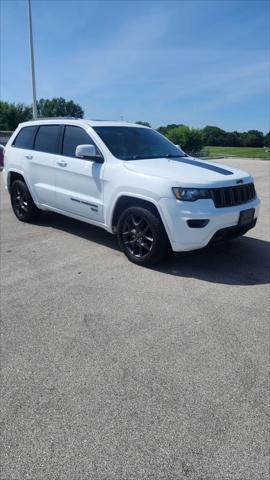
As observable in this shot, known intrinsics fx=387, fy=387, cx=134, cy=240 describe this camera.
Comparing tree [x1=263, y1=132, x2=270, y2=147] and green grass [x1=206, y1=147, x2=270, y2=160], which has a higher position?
tree [x1=263, y1=132, x2=270, y2=147]

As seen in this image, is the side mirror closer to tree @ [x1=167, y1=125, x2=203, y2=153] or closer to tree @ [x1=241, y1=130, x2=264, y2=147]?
tree @ [x1=167, y1=125, x2=203, y2=153]

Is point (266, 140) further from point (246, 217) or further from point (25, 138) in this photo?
point (246, 217)

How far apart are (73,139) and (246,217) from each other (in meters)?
2.69

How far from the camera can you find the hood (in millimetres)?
4312

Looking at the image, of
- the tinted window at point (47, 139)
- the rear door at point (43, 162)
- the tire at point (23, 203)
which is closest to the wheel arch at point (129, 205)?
the rear door at point (43, 162)

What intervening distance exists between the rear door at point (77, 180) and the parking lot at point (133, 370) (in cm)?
90

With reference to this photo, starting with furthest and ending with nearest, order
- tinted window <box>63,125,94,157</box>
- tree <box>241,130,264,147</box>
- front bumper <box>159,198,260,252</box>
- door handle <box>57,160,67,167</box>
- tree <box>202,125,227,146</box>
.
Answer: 1. tree <box>202,125,227,146</box>
2. tree <box>241,130,264,147</box>
3. door handle <box>57,160,67,167</box>
4. tinted window <box>63,125,94,157</box>
5. front bumper <box>159,198,260,252</box>

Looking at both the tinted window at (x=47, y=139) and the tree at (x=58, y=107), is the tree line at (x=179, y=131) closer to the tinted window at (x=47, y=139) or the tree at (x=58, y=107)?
the tree at (x=58, y=107)

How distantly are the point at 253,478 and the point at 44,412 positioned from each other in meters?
1.21

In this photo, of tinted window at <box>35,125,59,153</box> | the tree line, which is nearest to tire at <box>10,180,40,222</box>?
tinted window at <box>35,125,59,153</box>

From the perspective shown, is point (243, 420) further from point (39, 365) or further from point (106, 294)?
point (106, 294)

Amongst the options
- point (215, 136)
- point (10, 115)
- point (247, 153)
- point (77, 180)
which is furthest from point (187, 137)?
point (77, 180)

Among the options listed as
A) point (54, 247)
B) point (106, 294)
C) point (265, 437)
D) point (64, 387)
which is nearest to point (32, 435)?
point (64, 387)

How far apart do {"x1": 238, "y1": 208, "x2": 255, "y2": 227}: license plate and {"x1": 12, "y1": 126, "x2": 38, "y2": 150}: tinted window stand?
373cm
